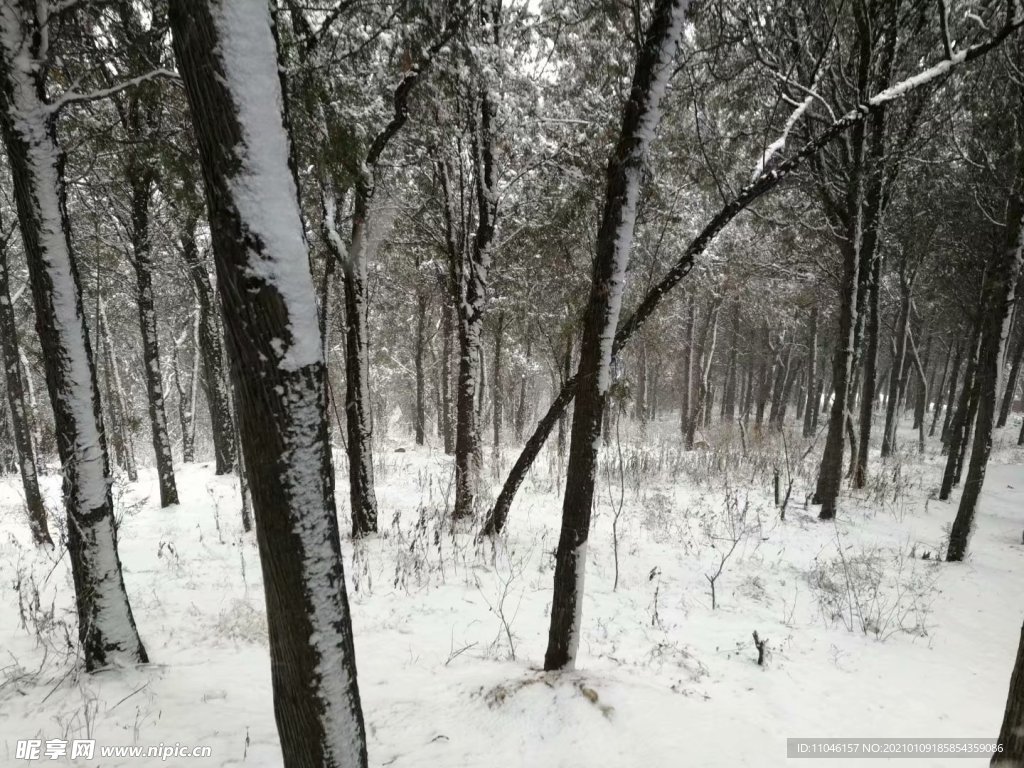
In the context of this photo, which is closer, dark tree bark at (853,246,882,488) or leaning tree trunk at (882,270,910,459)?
dark tree bark at (853,246,882,488)

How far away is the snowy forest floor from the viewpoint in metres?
2.90

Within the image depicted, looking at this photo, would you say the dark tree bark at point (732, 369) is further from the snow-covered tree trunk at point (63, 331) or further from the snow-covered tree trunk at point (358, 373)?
the snow-covered tree trunk at point (63, 331)

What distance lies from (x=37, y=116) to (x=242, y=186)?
2.68m

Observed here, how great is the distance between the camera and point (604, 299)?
288 centimetres

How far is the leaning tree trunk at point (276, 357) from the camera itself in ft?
4.98

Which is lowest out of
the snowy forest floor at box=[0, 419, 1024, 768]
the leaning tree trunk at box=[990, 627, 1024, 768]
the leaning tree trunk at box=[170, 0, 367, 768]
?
the snowy forest floor at box=[0, 419, 1024, 768]

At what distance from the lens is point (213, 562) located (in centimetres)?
597

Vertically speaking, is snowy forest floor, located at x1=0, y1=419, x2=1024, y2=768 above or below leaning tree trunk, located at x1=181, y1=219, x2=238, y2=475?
below

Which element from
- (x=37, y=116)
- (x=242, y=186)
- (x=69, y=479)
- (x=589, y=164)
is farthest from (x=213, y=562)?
(x=589, y=164)

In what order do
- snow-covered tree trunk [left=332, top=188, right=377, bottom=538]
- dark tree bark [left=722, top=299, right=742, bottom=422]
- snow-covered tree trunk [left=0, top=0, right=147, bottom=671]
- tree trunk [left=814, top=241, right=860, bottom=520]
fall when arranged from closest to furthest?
snow-covered tree trunk [left=0, top=0, right=147, bottom=671] < snow-covered tree trunk [left=332, top=188, right=377, bottom=538] < tree trunk [left=814, top=241, right=860, bottom=520] < dark tree bark [left=722, top=299, right=742, bottom=422]

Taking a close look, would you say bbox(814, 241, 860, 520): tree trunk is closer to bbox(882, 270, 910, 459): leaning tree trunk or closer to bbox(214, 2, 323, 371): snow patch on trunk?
bbox(882, 270, 910, 459): leaning tree trunk

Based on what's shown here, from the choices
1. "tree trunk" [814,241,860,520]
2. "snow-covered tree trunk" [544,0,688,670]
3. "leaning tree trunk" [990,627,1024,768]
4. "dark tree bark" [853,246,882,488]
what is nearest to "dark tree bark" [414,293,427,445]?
"tree trunk" [814,241,860,520]

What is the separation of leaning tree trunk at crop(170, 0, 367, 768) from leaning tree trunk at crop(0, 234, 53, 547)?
8.12 metres

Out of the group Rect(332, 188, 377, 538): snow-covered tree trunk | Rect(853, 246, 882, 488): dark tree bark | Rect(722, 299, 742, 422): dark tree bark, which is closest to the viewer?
Rect(332, 188, 377, 538): snow-covered tree trunk
